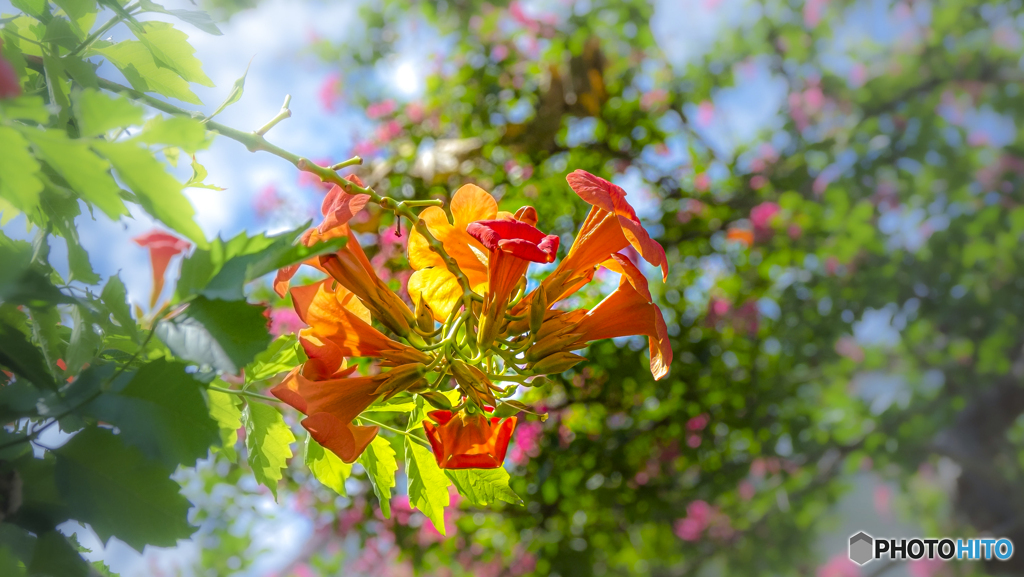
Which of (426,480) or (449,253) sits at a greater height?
(449,253)

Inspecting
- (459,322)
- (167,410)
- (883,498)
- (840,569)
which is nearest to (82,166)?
(167,410)

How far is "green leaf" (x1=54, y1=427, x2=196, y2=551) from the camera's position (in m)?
0.31

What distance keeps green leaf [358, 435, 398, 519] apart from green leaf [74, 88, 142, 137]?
34 cm

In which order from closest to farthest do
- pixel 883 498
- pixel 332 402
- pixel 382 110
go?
1. pixel 332 402
2. pixel 382 110
3. pixel 883 498

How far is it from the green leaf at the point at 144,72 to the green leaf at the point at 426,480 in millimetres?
367

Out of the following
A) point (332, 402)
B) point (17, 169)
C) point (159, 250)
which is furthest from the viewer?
point (159, 250)

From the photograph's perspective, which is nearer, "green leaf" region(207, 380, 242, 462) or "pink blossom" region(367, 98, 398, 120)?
"green leaf" region(207, 380, 242, 462)

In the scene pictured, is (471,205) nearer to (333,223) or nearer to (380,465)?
(333,223)

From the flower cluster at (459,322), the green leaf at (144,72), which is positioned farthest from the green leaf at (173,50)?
the flower cluster at (459,322)

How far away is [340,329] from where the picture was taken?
0.43m

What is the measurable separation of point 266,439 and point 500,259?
0.83 ft

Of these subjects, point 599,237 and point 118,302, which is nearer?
point 118,302

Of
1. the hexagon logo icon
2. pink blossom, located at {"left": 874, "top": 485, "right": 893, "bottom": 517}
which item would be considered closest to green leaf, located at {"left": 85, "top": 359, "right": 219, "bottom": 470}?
the hexagon logo icon

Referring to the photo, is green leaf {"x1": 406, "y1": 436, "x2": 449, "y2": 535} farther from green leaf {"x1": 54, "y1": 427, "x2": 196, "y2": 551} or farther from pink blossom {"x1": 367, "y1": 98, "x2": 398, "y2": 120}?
pink blossom {"x1": 367, "y1": 98, "x2": 398, "y2": 120}
